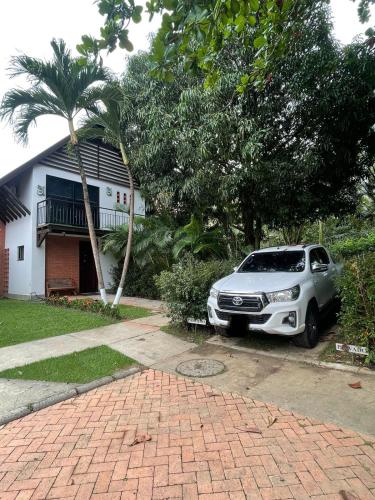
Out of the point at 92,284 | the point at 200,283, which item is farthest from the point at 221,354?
the point at 92,284

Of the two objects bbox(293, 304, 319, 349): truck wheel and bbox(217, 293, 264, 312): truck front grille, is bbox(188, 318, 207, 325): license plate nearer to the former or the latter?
bbox(217, 293, 264, 312): truck front grille

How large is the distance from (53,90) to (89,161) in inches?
295

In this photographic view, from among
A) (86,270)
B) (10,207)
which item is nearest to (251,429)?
(86,270)

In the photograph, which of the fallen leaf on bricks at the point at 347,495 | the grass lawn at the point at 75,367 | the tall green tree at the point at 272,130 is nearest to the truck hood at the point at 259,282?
the grass lawn at the point at 75,367

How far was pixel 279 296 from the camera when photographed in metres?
5.11

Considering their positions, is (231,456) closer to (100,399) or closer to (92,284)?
(100,399)

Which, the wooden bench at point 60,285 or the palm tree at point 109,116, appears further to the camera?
the wooden bench at point 60,285

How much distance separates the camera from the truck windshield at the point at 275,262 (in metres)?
6.20

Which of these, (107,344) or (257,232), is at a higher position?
(257,232)

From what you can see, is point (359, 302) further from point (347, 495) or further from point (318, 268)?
point (347, 495)

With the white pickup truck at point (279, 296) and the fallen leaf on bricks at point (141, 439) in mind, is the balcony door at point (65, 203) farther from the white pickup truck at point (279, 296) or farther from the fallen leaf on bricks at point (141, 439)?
the fallen leaf on bricks at point (141, 439)

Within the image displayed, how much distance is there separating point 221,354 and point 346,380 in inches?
78.5

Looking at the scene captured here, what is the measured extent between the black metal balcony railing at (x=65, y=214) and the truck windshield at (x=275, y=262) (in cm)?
949

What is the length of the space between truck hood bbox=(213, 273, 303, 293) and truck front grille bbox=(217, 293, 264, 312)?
0.10 meters
